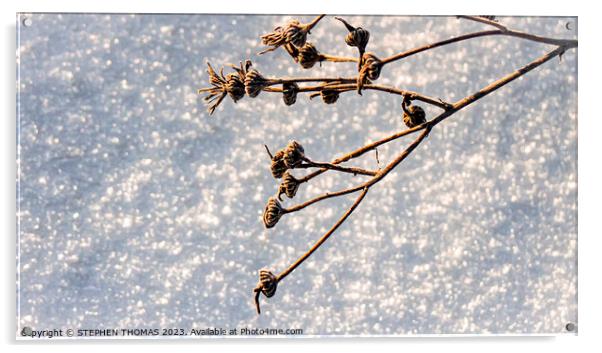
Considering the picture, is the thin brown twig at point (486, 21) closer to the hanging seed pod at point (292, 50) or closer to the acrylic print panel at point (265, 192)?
the acrylic print panel at point (265, 192)

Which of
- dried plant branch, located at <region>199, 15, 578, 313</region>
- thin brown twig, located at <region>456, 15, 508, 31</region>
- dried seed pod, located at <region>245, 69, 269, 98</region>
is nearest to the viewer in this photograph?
dried plant branch, located at <region>199, 15, 578, 313</region>

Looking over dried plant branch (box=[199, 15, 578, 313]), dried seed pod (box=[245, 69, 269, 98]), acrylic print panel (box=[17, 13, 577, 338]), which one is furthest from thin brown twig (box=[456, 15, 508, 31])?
dried seed pod (box=[245, 69, 269, 98])

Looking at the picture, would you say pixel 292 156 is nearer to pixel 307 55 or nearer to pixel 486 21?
pixel 307 55

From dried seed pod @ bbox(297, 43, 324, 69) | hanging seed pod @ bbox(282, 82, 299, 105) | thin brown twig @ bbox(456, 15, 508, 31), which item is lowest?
hanging seed pod @ bbox(282, 82, 299, 105)

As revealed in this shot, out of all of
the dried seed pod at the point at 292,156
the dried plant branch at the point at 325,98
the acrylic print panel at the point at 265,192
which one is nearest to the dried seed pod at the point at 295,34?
the dried plant branch at the point at 325,98

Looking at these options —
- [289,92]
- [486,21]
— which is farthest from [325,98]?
[486,21]

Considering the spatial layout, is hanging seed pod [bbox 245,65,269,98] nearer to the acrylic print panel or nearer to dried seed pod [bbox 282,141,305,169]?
dried seed pod [bbox 282,141,305,169]

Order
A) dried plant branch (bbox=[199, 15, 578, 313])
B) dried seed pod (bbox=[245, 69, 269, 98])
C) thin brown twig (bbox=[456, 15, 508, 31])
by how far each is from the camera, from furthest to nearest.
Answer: thin brown twig (bbox=[456, 15, 508, 31]) < dried seed pod (bbox=[245, 69, 269, 98]) < dried plant branch (bbox=[199, 15, 578, 313])
